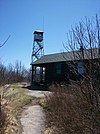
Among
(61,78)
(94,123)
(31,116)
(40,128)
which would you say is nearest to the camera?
(94,123)

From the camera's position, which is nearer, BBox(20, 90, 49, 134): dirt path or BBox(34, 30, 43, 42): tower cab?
BBox(20, 90, 49, 134): dirt path

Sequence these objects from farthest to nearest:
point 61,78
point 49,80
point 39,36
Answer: point 39,36 < point 49,80 < point 61,78

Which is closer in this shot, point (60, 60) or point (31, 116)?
point (31, 116)

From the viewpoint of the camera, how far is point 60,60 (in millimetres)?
32750

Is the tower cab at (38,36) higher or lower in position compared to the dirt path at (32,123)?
higher

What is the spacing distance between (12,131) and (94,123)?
492cm

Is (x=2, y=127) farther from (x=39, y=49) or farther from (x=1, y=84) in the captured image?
(x=39, y=49)

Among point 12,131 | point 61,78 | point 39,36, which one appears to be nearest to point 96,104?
point 12,131

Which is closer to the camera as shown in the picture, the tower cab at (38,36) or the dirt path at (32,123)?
the dirt path at (32,123)

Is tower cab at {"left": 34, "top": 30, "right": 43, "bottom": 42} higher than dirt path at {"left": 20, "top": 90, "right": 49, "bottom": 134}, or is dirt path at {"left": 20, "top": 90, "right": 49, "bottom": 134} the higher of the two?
tower cab at {"left": 34, "top": 30, "right": 43, "bottom": 42}

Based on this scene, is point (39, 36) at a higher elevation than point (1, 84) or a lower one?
higher

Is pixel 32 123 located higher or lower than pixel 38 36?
lower

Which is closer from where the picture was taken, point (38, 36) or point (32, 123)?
point (32, 123)

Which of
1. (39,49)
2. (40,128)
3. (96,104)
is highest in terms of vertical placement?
(39,49)
